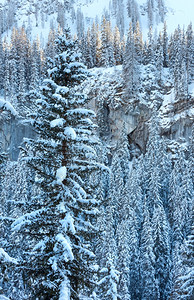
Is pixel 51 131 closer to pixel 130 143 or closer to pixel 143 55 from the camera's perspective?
pixel 130 143

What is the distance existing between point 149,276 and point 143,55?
6144 centimetres

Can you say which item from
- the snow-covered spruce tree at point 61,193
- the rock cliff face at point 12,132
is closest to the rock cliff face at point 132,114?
the rock cliff face at point 12,132

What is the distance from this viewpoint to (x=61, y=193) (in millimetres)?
9805

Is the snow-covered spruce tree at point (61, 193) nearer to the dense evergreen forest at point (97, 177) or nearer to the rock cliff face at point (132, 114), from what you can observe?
the dense evergreen forest at point (97, 177)

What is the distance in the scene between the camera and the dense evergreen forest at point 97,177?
9844 mm

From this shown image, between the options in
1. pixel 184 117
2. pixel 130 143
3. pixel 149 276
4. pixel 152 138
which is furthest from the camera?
pixel 130 143

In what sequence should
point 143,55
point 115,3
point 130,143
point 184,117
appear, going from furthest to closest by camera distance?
point 115,3
point 143,55
point 130,143
point 184,117

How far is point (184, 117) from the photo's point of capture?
6419 centimetres

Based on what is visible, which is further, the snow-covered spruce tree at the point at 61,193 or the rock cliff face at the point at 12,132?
the rock cliff face at the point at 12,132

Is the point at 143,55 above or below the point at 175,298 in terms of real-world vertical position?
above

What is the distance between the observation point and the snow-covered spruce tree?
934 cm

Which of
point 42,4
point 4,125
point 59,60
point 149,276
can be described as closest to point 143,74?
point 4,125

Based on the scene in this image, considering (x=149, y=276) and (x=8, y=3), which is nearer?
(x=149, y=276)

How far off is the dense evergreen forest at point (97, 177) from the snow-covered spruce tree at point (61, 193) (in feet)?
0.13
